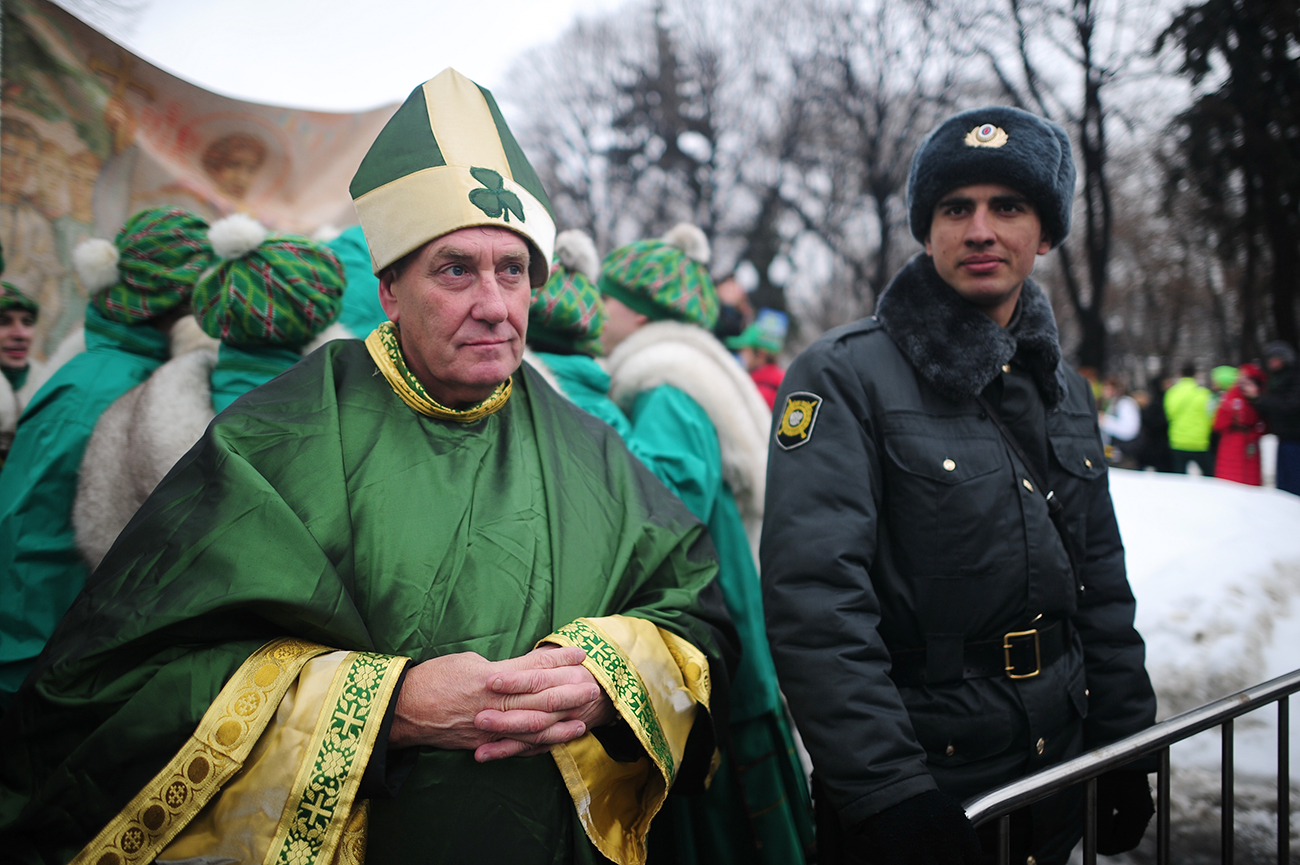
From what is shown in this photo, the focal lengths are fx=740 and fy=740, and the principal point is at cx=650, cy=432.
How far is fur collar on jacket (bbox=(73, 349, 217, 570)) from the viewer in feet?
7.18

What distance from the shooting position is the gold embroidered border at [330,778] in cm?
131

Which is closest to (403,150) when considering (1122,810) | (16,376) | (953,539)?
(953,539)

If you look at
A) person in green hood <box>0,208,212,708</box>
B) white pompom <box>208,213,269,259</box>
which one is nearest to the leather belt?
white pompom <box>208,213,269,259</box>

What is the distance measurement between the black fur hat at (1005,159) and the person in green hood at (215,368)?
1.86 metres

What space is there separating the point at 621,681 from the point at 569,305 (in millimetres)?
1709

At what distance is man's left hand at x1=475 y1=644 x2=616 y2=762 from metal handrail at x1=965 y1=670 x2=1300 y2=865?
79 centimetres

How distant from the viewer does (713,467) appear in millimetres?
2832

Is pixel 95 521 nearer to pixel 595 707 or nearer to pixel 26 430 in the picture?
pixel 26 430

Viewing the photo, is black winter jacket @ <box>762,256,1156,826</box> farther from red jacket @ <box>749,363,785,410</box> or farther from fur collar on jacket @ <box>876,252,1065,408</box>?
red jacket @ <box>749,363,785,410</box>

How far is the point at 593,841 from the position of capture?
5.05 ft

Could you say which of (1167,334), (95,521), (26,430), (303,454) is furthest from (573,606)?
(1167,334)

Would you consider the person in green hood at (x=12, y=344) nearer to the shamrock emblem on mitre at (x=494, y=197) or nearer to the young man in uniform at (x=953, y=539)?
the shamrock emblem on mitre at (x=494, y=197)

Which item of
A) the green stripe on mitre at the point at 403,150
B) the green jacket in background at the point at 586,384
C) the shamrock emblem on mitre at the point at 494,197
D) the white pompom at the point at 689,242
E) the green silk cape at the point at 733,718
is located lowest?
the green silk cape at the point at 733,718

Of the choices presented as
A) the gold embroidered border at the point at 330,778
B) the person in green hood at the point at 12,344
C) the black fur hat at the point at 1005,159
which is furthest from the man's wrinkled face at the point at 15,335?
the black fur hat at the point at 1005,159
